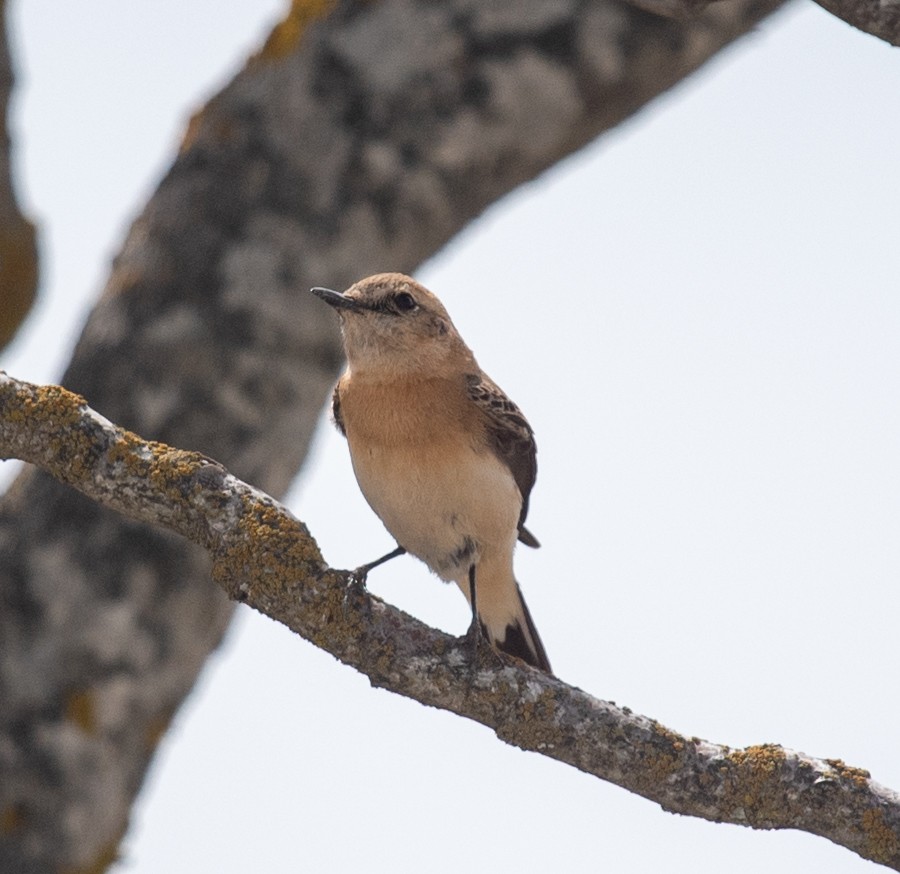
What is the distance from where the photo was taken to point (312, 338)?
9047mm

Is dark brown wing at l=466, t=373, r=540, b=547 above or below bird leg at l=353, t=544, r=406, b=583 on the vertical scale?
above

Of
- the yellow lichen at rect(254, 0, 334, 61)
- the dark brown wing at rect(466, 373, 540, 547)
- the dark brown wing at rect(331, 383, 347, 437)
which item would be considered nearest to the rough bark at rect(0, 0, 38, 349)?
the yellow lichen at rect(254, 0, 334, 61)

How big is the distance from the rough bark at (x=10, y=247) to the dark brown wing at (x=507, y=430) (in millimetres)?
2919

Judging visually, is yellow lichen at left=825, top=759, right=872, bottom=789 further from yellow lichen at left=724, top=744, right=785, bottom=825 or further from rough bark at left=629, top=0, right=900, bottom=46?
rough bark at left=629, top=0, right=900, bottom=46

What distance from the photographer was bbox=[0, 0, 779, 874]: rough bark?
324 inches

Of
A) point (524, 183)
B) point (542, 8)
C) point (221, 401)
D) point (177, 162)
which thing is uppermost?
point (542, 8)

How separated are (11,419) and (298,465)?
4.23 m

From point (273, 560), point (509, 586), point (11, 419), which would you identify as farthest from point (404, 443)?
point (11, 419)

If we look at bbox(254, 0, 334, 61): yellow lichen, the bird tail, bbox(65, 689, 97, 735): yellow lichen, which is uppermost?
bbox(254, 0, 334, 61): yellow lichen

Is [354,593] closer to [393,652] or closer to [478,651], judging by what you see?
[393,652]

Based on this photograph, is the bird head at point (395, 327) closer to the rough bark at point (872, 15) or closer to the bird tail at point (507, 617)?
the bird tail at point (507, 617)

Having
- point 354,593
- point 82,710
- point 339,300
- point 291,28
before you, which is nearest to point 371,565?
point 354,593

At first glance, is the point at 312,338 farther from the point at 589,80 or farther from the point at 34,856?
the point at 34,856

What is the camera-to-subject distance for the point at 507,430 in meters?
7.18
